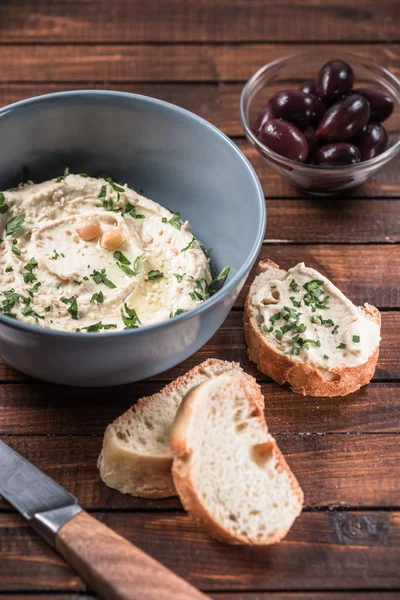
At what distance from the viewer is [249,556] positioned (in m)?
2.21

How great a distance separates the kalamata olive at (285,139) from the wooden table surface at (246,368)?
0.27 m

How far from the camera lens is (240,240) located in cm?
273

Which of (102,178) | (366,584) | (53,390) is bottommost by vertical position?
(366,584)

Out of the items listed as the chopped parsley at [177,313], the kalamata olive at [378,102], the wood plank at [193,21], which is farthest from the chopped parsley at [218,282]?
the wood plank at [193,21]

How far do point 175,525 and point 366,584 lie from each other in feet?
1.88

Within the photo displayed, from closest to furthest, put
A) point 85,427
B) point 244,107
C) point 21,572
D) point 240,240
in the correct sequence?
point 21,572, point 85,427, point 240,240, point 244,107

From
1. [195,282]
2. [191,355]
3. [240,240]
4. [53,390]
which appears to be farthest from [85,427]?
[240,240]

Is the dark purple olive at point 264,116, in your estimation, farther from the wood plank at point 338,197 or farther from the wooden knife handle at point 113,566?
the wooden knife handle at point 113,566

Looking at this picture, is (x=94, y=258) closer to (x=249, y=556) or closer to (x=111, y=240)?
(x=111, y=240)

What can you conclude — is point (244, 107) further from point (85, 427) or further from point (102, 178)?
point (85, 427)

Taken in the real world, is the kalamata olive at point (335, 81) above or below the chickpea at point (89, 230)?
above

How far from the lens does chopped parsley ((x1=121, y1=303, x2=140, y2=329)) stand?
248 cm

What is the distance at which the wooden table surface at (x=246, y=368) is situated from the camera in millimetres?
2193

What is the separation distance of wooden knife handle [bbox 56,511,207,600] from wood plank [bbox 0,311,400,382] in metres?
0.57
